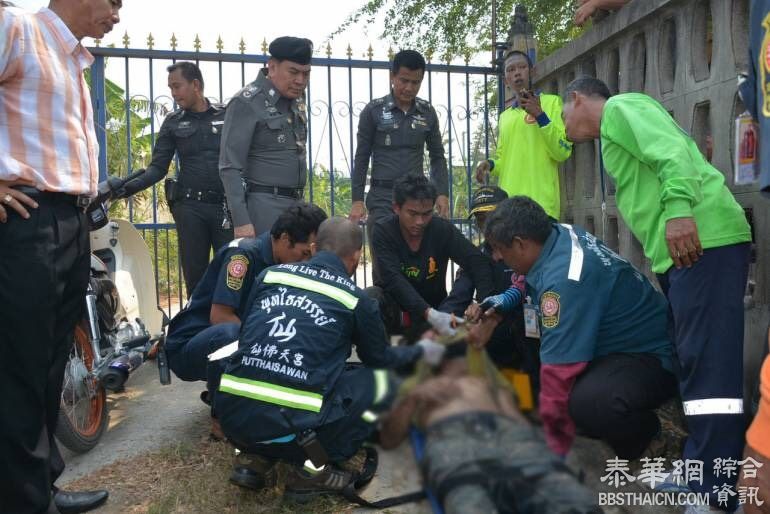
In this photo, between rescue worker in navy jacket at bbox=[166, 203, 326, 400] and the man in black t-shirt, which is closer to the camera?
rescue worker in navy jacket at bbox=[166, 203, 326, 400]

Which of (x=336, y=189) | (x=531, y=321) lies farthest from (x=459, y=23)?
(x=531, y=321)

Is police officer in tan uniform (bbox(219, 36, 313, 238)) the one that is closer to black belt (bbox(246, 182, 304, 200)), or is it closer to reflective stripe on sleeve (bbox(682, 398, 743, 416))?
black belt (bbox(246, 182, 304, 200))

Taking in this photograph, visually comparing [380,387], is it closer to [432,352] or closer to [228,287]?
[432,352]

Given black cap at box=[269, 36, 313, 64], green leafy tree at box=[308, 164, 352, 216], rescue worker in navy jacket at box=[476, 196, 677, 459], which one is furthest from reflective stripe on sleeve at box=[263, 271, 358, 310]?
green leafy tree at box=[308, 164, 352, 216]

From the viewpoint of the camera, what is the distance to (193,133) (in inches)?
179

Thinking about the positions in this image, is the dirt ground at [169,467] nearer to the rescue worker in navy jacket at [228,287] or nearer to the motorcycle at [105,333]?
the motorcycle at [105,333]

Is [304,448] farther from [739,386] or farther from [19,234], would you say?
[739,386]

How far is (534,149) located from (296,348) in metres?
2.44

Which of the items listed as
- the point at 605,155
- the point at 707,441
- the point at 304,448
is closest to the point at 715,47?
the point at 605,155

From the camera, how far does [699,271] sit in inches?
94.1

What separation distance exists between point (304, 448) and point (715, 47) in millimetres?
2318

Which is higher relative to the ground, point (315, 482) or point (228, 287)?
point (228, 287)

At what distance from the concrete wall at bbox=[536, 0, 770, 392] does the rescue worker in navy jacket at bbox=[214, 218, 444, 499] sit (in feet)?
5.07

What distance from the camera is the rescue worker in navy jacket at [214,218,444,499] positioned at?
2479mm
